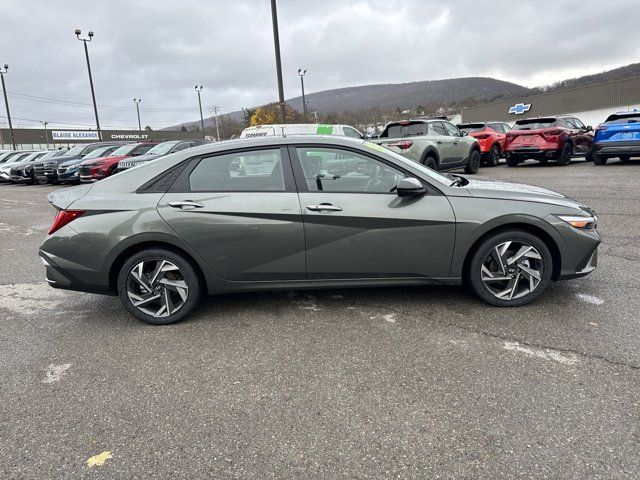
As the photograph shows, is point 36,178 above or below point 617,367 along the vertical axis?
above

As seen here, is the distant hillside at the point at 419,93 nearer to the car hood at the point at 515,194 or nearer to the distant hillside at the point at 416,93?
the distant hillside at the point at 416,93

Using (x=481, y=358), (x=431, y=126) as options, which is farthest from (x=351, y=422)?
(x=431, y=126)

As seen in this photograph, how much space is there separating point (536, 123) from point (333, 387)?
47.1 feet

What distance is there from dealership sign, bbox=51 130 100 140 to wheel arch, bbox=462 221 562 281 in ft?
270

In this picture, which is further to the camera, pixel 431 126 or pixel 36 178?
pixel 36 178

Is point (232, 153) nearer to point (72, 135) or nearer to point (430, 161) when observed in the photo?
point (430, 161)

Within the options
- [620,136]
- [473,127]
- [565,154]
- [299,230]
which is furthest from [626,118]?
[299,230]

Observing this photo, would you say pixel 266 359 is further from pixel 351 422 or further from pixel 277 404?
pixel 351 422

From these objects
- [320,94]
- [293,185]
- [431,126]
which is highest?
[320,94]

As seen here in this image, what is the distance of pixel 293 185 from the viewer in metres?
3.71

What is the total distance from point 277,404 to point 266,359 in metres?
0.56

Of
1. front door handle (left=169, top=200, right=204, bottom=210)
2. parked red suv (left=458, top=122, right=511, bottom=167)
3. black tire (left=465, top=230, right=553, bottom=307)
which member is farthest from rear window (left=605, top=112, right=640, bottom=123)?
front door handle (left=169, top=200, right=204, bottom=210)

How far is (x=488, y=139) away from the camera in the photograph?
52.3ft

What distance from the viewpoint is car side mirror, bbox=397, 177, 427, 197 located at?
141 inches
